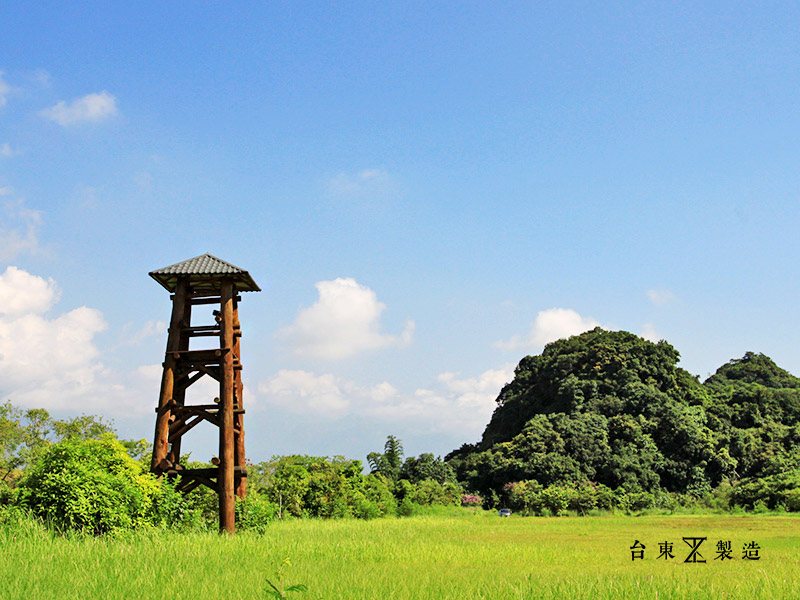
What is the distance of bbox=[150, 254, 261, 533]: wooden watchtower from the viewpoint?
13.1 meters

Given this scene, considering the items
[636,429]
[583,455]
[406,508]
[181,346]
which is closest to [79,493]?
[181,346]

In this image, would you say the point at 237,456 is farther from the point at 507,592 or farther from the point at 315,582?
the point at 507,592

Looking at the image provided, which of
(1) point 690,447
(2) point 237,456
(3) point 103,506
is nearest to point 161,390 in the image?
(2) point 237,456

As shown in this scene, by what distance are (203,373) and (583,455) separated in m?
23.2

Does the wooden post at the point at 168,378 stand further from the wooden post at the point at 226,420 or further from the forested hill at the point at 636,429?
the forested hill at the point at 636,429

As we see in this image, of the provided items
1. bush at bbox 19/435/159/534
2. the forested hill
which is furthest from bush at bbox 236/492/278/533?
the forested hill

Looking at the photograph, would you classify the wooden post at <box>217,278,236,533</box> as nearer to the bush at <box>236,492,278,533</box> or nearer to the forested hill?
the bush at <box>236,492,278,533</box>

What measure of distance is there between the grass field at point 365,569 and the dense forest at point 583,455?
374cm

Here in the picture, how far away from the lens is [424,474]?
3341cm

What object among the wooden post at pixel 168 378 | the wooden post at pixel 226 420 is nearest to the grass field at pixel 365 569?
the wooden post at pixel 226 420

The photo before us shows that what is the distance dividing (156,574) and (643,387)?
1249 inches

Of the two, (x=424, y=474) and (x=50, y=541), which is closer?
(x=50, y=541)

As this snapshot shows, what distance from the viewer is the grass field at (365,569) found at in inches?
269

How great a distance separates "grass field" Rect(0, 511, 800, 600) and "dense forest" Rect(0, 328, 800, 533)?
3.74m
